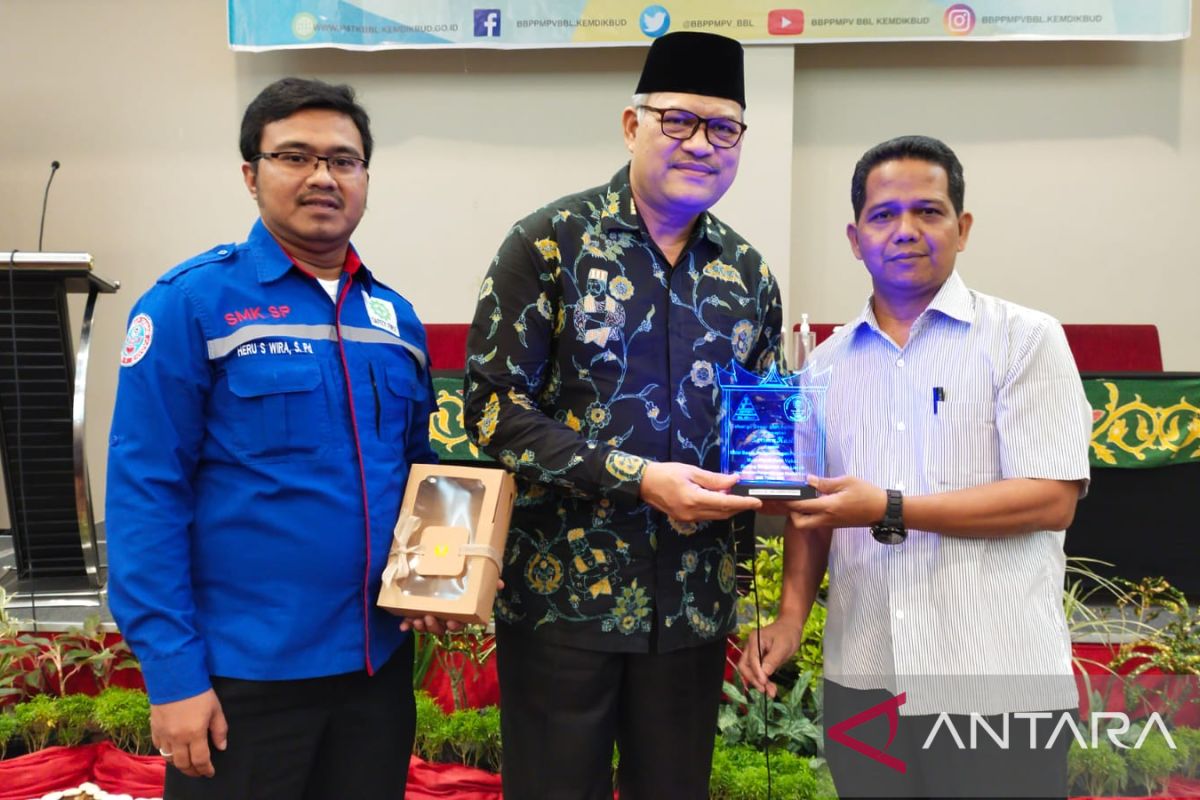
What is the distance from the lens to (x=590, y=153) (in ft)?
15.8

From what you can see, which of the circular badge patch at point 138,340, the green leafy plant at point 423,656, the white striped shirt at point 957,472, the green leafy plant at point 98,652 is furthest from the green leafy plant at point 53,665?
the white striped shirt at point 957,472

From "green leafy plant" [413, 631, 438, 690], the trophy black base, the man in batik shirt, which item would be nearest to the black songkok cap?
the man in batik shirt

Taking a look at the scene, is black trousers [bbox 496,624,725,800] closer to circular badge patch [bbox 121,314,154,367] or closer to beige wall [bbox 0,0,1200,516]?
circular badge patch [bbox 121,314,154,367]

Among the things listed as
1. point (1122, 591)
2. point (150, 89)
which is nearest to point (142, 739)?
point (1122, 591)

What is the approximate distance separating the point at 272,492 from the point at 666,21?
3645 millimetres

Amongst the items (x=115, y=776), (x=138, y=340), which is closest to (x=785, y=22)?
(x=138, y=340)

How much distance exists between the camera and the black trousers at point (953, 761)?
81 centimetres

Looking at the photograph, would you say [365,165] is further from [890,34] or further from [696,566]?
[890,34]

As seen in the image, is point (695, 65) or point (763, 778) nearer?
point (695, 65)

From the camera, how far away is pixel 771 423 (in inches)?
58.4

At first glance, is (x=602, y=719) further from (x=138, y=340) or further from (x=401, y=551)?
(x=138, y=340)

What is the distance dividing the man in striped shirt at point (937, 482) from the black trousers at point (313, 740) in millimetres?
641

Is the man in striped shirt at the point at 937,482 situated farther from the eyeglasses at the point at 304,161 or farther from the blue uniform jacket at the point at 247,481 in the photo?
the eyeglasses at the point at 304,161

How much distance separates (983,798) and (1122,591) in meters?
2.73
